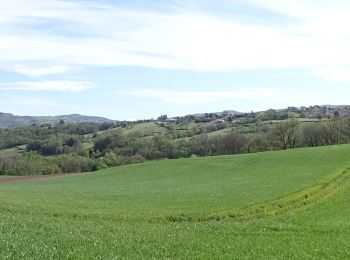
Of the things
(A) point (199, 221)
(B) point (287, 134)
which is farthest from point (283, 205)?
(B) point (287, 134)

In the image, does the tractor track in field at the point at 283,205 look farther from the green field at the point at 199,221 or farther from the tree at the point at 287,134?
the tree at the point at 287,134

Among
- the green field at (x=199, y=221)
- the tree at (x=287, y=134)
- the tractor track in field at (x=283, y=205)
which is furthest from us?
the tree at (x=287, y=134)

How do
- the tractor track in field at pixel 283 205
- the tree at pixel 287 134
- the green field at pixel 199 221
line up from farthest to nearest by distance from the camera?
the tree at pixel 287 134, the tractor track in field at pixel 283 205, the green field at pixel 199 221

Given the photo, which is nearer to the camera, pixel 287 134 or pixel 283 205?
pixel 283 205

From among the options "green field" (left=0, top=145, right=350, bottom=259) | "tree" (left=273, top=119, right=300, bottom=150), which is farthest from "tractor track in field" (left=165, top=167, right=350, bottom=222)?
"tree" (left=273, top=119, right=300, bottom=150)

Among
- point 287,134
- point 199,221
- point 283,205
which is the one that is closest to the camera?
point 199,221

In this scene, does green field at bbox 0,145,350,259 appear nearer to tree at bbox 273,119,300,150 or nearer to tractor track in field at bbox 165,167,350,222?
tractor track in field at bbox 165,167,350,222

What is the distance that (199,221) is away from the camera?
3081 cm

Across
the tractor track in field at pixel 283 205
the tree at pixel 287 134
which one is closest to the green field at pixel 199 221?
the tractor track in field at pixel 283 205

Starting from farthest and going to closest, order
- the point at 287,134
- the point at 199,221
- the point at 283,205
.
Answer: the point at 287,134, the point at 283,205, the point at 199,221

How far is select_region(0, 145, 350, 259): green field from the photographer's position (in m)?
19.0

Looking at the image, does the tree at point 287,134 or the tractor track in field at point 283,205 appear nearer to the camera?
the tractor track in field at point 283,205

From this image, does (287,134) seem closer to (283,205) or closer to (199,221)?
(283,205)

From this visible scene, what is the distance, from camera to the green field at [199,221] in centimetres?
1898
